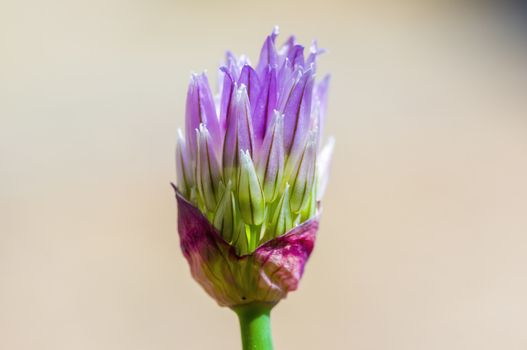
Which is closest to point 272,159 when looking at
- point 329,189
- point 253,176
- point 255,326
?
point 253,176

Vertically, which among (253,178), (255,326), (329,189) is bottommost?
(255,326)

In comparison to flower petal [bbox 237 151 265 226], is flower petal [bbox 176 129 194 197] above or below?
above

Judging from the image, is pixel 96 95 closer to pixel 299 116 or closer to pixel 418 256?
pixel 418 256

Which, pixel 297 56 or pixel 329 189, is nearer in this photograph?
pixel 297 56

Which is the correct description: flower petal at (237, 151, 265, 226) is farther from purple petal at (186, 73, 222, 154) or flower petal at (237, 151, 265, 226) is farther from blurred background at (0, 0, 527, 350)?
blurred background at (0, 0, 527, 350)

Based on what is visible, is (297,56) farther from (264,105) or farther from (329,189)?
(329,189)

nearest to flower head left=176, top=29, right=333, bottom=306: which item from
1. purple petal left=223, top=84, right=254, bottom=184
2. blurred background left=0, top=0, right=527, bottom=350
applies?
purple petal left=223, top=84, right=254, bottom=184

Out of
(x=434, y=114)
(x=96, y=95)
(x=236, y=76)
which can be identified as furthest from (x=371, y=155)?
(x=236, y=76)

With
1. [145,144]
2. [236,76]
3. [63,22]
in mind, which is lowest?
[236,76]
